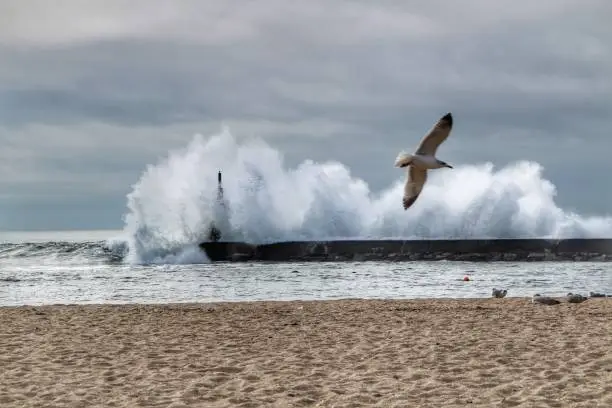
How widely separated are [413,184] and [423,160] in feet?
1.90

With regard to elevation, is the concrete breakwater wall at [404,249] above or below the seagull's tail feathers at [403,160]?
below

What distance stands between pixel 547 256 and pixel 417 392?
42.4m

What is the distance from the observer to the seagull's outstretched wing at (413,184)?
1029 centimetres

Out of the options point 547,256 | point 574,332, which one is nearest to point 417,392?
point 574,332

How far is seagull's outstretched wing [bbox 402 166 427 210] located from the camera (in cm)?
1029

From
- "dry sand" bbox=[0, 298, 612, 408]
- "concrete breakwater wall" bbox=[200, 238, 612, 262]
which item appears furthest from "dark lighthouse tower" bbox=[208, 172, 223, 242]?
"dry sand" bbox=[0, 298, 612, 408]

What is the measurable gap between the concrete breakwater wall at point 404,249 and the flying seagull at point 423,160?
38.1 m

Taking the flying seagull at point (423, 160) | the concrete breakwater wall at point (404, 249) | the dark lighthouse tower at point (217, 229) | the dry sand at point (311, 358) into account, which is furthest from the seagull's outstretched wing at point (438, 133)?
the dark lighthouse tower at point (217, 229)

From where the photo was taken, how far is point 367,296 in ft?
67.8

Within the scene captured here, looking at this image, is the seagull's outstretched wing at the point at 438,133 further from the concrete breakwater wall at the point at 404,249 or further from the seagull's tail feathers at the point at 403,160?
the concrete breakwater wall at the point at 404,249

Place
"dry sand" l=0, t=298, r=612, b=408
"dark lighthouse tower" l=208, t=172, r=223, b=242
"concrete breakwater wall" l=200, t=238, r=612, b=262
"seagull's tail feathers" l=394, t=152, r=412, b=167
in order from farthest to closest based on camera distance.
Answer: "dark lighthouse tower" l=208, t=172, r=223, b=242, "concrete breakwater wall" l=200, t=238, r=612, b=262, "seagull's tail feathers" l=394, t=152, r=412, b=167, "dry sand" l=0, t=298, r=612, b=408

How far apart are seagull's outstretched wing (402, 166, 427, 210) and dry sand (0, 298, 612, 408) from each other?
198 centimetres

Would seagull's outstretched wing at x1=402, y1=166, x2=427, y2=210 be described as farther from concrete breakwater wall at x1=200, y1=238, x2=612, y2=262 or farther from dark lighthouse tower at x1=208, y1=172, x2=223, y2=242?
dark lighthouse tower at x1=208, y1=172, x2=223, y2=242

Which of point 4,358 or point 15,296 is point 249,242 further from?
point 4,358
